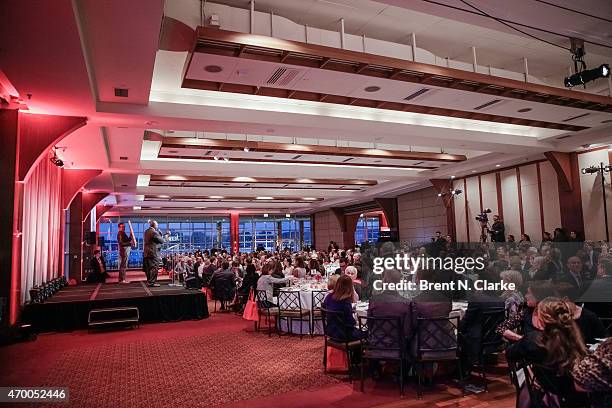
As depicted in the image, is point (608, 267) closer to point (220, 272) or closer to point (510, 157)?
point (510, 157)

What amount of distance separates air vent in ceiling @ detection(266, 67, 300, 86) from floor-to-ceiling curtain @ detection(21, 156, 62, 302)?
3919 millimetres

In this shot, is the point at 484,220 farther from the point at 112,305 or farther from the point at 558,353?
the point at 558,353

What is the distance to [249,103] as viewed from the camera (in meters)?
7.06

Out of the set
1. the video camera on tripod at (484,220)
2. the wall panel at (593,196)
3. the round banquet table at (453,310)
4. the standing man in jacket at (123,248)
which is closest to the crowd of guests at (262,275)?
the round banquet table at (453,310)

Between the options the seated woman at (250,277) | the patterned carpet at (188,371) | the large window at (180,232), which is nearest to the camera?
the patterned carpet at (188,371)

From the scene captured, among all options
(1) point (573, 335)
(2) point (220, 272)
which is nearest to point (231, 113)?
(2) point (220, 272)

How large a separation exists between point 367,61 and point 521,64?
129 inches

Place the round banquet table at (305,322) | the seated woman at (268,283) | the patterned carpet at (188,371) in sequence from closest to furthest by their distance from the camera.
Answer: the patterned carpet at (188,371), the round banquet table at (305,322), the seated woman at (268,283)

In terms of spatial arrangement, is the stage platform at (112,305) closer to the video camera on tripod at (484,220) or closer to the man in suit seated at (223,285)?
the man in suit seated at (223,285)

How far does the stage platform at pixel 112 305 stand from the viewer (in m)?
7.47

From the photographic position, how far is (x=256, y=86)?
615 centimetres

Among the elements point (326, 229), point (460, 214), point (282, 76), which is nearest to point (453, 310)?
point (282, 76)

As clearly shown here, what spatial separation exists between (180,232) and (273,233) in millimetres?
6268

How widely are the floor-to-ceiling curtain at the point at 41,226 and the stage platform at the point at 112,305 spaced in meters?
0.44
